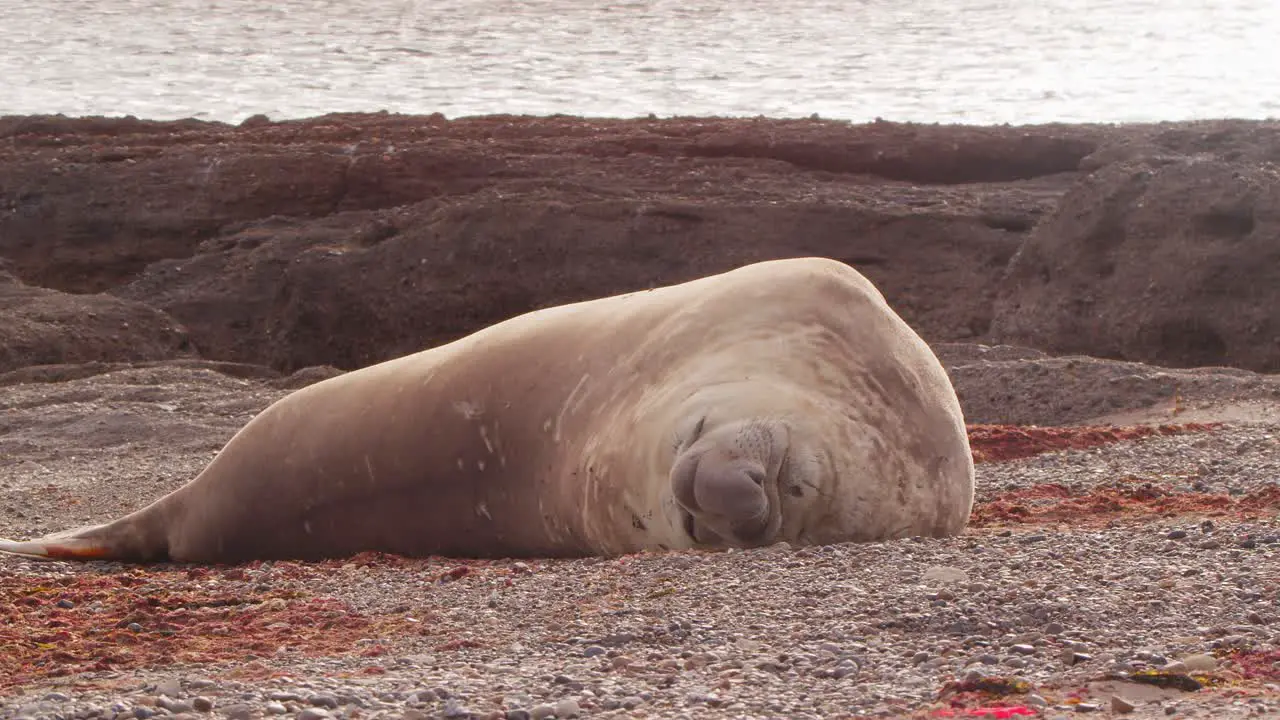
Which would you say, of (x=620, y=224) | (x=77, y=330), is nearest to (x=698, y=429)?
(x=620, y=224)

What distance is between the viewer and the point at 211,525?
486 cm

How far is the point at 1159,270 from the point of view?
32.9 feet

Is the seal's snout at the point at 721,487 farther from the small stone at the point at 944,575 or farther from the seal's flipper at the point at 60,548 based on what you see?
the seal's flipper at the point at 60,548

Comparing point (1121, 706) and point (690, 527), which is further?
point (690, 527)

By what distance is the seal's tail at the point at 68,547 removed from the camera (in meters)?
4.79

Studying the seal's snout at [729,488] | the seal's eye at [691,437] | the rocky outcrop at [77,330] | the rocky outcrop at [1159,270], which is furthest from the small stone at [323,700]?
the rocky outcrop at [77,330]

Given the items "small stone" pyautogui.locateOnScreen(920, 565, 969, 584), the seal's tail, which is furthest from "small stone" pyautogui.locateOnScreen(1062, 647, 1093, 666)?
the seal's tail

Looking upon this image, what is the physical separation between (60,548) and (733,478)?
8.02 ft

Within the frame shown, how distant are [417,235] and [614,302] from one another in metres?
7.45

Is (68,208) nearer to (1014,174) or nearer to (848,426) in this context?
(1014,174)

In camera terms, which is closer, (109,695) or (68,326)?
(109,695)

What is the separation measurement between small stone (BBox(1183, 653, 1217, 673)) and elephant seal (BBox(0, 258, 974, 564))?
107 centimetres

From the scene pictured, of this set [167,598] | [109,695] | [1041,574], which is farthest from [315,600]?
[1041,574]

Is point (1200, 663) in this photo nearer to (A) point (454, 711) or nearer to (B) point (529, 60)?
(A) point (454, 711)
